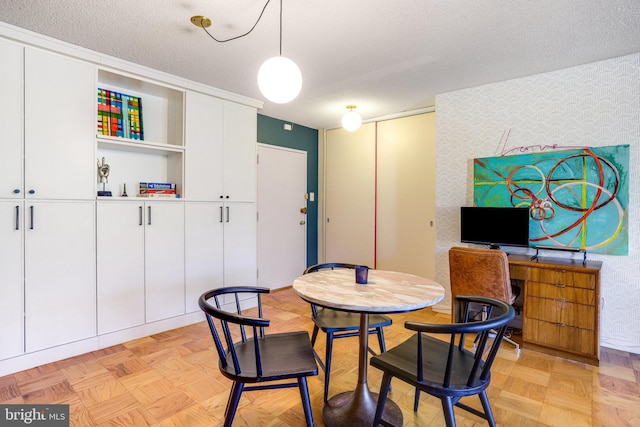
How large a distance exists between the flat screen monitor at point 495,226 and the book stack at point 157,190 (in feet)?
9.49

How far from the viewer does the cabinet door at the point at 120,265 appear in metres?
2.77

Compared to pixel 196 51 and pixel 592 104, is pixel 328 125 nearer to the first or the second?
pixel 196 51

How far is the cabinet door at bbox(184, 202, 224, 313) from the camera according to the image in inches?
131

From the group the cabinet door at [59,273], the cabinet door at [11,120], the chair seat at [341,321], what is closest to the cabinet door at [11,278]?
the cabinet door at [59,273]

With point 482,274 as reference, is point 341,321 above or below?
below

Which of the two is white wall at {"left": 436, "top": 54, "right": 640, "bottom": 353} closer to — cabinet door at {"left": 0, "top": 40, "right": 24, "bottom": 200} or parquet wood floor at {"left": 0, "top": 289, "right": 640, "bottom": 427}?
parquet wood floor at {"left": 0, "top": 289, "right": 640, "bottom": 427}

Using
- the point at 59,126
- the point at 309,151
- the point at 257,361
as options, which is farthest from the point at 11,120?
the point at 309,151

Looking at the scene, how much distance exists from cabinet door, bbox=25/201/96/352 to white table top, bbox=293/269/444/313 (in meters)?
1.92

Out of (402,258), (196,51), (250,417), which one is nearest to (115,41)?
(196,51)

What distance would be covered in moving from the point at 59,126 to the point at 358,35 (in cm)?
237

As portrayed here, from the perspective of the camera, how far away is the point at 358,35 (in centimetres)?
241

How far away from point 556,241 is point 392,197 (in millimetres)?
1985

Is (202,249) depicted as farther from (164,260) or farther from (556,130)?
(556,130)

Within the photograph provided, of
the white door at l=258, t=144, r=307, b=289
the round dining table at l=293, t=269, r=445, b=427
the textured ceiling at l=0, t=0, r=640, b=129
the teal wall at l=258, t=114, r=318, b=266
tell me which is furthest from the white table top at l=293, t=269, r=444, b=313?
the teal wall at l=258, t=114, r=318, b=266
